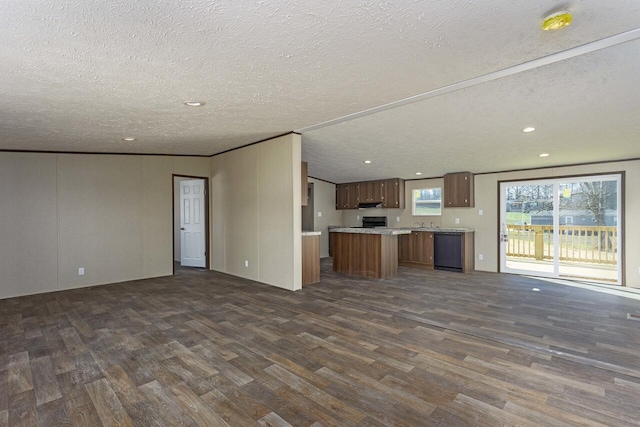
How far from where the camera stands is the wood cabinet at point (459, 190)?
7039 millimetres

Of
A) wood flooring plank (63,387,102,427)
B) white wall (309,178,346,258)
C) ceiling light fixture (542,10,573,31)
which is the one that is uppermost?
ceiling light fixture (542,10,573,31)

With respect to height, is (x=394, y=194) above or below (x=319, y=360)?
above

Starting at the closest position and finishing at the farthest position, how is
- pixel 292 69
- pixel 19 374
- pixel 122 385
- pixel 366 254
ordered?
1. pixel 122 385
2. pixel 19 374
3. pixel 292 69
4. pixel 366 254

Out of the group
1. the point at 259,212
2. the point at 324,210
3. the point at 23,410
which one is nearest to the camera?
the point at 23,410

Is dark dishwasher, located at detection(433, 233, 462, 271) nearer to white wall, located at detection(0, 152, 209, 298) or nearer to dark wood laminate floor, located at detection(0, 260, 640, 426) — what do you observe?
dark wood laminate floor, located at detection(0, 260, 640, 426)

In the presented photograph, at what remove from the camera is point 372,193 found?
8461mm

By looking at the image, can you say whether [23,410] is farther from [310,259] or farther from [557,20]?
[557,20]

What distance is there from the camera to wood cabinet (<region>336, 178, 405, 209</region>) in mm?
7992

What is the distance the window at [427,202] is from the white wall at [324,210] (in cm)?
242

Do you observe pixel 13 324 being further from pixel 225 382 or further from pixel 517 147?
pixel 517 147

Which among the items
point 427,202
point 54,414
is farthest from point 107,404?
point 427,202

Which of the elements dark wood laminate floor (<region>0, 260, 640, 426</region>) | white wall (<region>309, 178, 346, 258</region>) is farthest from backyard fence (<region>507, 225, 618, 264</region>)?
white wall (<region>309, 178, 346, 258</region>)

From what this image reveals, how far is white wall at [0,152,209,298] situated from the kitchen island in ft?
11.7

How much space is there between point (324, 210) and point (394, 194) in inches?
83.6
